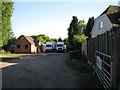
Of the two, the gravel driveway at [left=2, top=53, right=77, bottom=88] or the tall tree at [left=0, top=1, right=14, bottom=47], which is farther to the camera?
the tall tree at [left=0, top=1, right=14, bottom=47]

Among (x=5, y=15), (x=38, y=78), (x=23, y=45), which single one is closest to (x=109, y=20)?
(x=38, y=78)

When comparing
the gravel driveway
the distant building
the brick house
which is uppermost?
the distant building

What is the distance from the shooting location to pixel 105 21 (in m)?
19.7

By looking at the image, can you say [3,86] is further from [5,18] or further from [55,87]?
[5,18]

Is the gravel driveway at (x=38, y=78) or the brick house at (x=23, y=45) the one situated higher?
the brick house at (x=23, y=45)

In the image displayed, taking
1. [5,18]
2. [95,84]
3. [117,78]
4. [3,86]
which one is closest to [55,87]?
[95,84]

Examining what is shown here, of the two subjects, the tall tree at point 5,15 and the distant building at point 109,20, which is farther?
the tall tree at point 5,15

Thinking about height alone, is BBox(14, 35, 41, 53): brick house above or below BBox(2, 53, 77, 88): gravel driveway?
above

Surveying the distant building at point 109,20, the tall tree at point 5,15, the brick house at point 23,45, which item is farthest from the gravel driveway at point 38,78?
the brick house at point 23,45

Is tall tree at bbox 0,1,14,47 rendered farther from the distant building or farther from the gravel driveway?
the distant building

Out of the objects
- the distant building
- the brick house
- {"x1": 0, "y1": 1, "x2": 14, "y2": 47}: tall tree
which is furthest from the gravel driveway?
the brick house

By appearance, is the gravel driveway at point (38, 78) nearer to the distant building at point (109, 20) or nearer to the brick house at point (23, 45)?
the distant building at point (109, 20)

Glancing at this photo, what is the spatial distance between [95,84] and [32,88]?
2908mm

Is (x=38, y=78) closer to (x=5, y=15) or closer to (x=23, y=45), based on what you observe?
(x=5, y=15)
